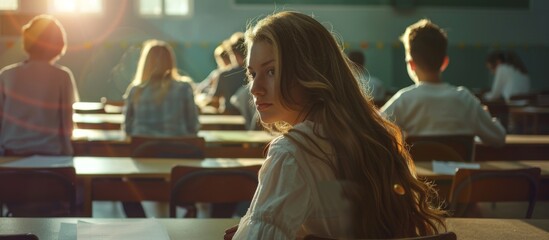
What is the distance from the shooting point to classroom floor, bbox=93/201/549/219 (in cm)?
720

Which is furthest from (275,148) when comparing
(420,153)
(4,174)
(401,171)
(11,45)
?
(11,45)

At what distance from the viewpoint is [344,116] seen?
2074 mm

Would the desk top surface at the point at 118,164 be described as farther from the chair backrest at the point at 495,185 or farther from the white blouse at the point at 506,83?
the white blouse at the point at 506,83

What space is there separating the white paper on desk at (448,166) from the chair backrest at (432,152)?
0.17 metres

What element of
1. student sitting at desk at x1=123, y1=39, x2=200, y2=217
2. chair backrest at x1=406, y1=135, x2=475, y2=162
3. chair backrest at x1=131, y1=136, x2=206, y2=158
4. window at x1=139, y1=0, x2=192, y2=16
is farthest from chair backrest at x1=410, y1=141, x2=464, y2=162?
window at x1=139, y1=0, x2=192, y2=16

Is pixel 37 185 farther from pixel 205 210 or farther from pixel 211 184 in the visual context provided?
pixel 205 210

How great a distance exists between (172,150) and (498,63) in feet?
34.1

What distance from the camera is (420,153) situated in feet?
15.6

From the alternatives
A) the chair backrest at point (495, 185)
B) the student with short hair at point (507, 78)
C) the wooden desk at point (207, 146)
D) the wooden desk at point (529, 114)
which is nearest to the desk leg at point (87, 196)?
the wooden desk at point (207, 146)

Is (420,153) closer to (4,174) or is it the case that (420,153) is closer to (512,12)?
(4,174)

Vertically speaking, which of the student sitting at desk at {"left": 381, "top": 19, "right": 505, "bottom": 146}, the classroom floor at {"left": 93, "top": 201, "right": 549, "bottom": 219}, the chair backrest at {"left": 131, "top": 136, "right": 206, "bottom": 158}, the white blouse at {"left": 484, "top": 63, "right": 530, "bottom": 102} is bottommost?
the white blouse at {"left": 484, "top": 63, "right": 530, "bottom": 102}

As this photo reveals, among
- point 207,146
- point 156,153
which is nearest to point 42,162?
point 156,153

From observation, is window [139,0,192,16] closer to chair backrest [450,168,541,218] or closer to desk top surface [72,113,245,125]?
desk top surface [72,113,245,125]

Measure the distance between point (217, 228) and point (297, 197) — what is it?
0.78 m
